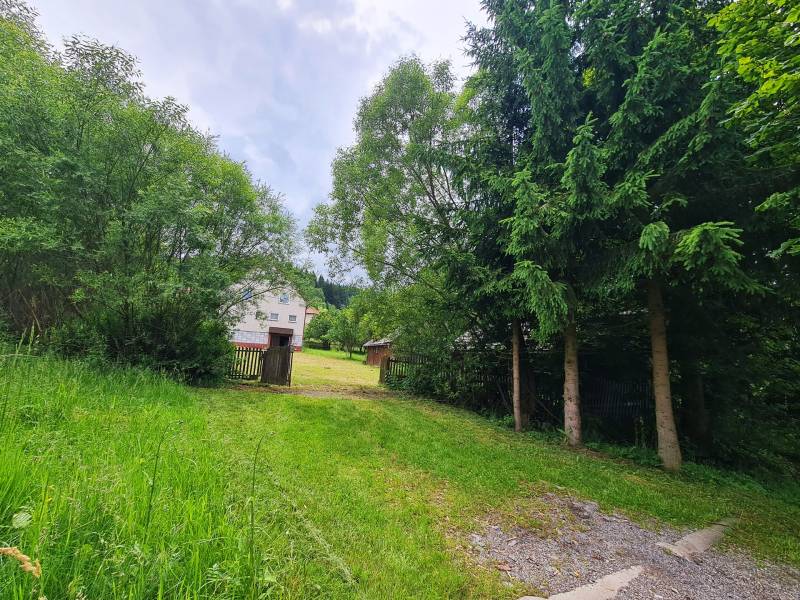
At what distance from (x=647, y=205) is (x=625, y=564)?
4.51 m

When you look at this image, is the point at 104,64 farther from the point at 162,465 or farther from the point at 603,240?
the point at 603,240

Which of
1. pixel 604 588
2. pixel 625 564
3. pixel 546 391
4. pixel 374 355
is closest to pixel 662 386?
pixel 546 391

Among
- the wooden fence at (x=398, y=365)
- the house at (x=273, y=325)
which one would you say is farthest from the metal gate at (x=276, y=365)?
the house at (x=273, y=325)

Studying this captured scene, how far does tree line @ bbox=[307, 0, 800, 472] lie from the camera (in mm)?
4242

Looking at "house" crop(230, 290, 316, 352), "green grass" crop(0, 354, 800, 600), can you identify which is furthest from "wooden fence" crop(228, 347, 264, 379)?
"house" crop(230, 290, 316, 352)

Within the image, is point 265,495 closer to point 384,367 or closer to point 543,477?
point 543,477

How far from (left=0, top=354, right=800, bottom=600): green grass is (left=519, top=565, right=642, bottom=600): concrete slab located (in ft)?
1.18

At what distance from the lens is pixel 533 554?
2723mm

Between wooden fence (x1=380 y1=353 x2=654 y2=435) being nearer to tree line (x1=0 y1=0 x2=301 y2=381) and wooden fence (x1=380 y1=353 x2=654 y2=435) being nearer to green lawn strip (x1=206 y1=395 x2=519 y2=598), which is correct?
green lawn strip (x1=206 y1=395 x2=519 y2=598)

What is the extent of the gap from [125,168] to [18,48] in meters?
3.45

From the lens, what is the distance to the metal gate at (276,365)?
10234 millimetres

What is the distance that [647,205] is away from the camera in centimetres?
485

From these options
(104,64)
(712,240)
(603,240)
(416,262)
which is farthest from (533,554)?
(104,64)

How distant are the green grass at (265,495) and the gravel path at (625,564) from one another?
0.91ft
